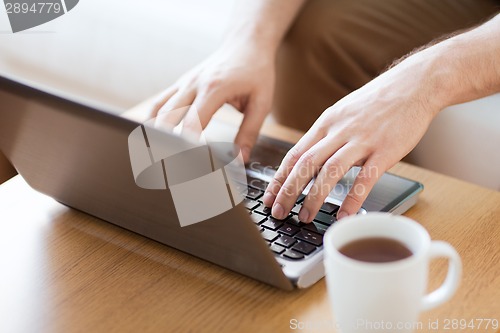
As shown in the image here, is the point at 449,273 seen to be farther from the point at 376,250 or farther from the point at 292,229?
the point at 292,229

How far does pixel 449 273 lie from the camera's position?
64 cm

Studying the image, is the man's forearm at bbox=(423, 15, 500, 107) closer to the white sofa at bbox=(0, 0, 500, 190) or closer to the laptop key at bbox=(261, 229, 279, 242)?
the laptop key at bbox=(261, 229, 279, 242)

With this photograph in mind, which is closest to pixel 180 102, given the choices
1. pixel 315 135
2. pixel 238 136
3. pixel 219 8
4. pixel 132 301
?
pixel 238 136

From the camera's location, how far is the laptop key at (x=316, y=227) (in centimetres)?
83

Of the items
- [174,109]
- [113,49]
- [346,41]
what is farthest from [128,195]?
[113,49]

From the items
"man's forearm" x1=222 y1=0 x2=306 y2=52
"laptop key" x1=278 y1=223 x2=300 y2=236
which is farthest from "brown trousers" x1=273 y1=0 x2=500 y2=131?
"laptop key" x1=278 y1=223 x2=300 y2=236

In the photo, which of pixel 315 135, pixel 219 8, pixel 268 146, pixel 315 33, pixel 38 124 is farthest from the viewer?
pixel 219 8

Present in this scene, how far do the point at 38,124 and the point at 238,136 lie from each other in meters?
0.38

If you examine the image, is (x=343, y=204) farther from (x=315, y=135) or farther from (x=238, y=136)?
(x=238, y=136)

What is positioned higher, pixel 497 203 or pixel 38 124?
pixel 38 124

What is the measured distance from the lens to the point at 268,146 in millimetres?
1075

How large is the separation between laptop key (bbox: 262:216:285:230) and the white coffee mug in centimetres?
19

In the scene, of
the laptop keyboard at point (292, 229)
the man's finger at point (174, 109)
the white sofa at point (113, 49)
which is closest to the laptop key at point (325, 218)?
the laptop keyboard at point (292, 229)

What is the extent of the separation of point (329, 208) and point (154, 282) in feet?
0.77
